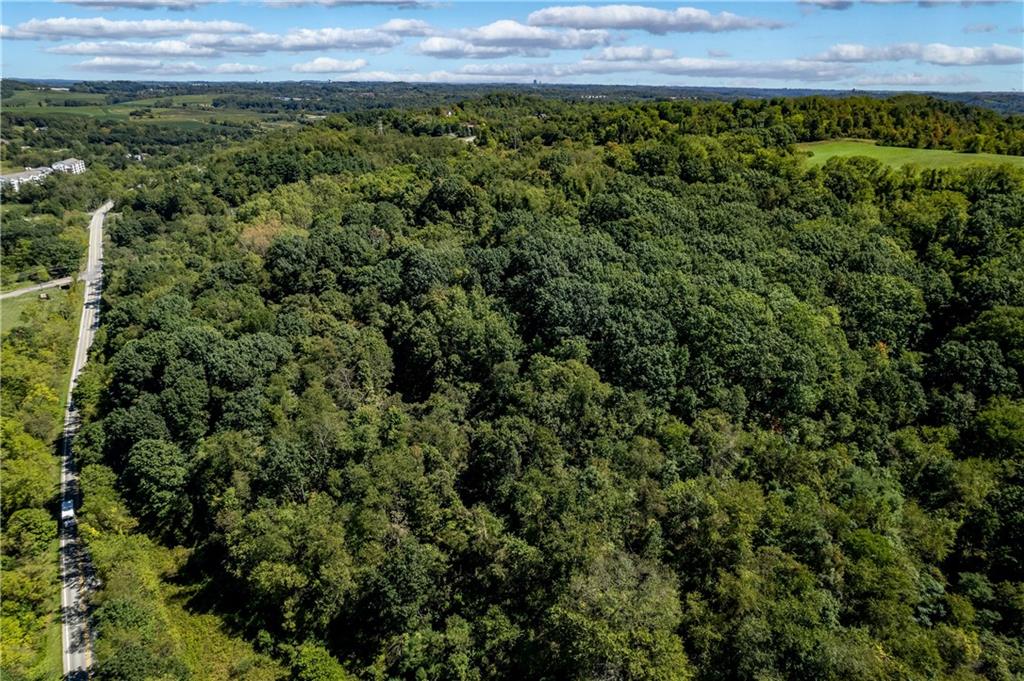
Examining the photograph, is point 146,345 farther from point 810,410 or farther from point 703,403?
point 810,410

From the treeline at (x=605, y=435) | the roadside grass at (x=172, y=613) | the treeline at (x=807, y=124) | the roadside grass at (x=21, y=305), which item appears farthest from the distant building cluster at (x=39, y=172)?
the roadside grass at (x=172, y=613)

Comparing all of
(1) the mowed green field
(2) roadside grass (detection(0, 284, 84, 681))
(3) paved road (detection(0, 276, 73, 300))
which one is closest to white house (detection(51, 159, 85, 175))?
(3) paved road (detection(0, 276, 73, 300))

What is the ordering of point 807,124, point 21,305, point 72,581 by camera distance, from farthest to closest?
point 21,305
point 807,124
point 72,581

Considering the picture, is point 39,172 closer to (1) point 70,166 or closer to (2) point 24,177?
(1) point 70,166

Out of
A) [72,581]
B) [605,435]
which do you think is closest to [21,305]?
[72,581]

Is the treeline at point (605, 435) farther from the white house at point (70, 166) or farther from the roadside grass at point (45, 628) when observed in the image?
the white house at point (70, 166)
